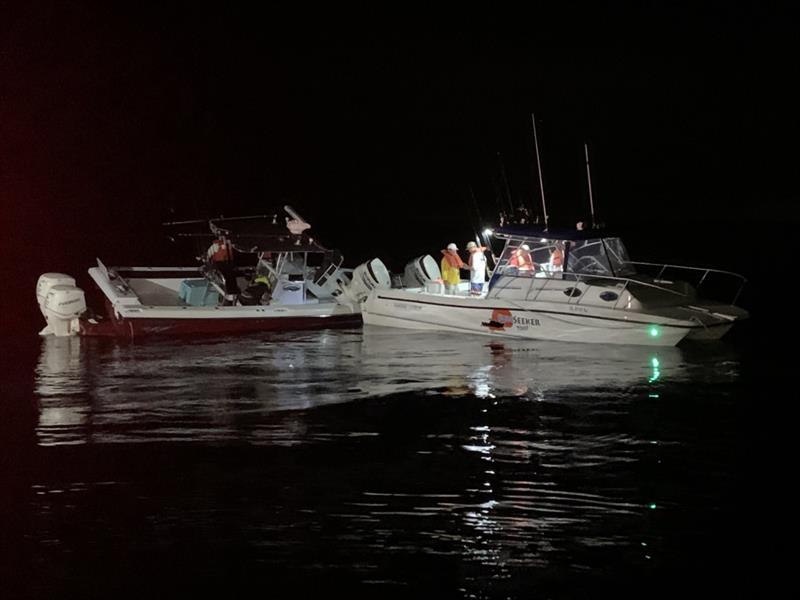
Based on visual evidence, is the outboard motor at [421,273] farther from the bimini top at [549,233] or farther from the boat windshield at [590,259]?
the boat windshield at [590,259]

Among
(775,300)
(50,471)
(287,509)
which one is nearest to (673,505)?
(287,509)

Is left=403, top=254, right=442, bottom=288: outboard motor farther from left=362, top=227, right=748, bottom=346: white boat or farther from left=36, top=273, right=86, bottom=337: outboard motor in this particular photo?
left=36, top=273, right=86, bottom=337: outboard motor

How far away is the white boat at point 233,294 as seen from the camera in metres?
23.2

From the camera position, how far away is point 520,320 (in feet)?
72.1

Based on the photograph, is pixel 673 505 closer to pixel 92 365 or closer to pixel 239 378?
pixel 239 378

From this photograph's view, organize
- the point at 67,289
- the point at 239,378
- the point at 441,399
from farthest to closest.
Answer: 1. the point at 67,289
2. the point at 239,378
3. the point at 441,399

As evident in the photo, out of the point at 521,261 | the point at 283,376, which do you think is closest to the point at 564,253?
the point at 521,261

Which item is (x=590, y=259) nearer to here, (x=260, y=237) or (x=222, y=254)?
(x=260, y=237)

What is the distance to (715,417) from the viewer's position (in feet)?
51.8

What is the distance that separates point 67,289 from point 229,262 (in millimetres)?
3196

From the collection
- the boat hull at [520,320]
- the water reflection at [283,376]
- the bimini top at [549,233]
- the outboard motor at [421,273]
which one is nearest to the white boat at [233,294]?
the outboard motor at [421,273]

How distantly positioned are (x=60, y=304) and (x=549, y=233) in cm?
925

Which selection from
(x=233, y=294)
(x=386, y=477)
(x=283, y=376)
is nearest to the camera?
(x=386, y=477)

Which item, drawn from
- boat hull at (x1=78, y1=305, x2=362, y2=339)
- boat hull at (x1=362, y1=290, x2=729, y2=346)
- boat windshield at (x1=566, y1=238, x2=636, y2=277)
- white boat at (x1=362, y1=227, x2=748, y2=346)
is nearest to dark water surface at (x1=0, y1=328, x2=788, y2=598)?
boat hull at (x1=362, y1=290, x2=729, y2=346)
